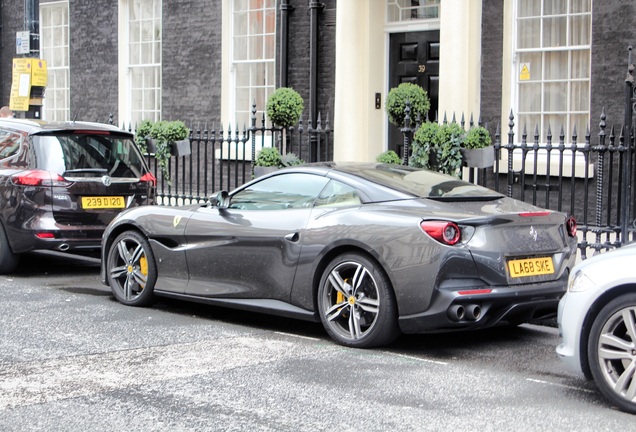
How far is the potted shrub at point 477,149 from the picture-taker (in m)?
11.2

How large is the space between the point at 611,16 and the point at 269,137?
647cm

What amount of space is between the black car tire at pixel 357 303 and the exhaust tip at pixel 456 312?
17.4 inches

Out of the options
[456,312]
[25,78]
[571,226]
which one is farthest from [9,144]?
[571,226]

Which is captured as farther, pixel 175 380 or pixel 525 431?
pixel 175 380

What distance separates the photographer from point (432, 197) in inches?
295

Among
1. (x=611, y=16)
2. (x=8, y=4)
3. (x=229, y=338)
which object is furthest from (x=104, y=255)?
(x=8, y=4)

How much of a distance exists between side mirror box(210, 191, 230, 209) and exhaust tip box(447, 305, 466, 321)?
2464mm

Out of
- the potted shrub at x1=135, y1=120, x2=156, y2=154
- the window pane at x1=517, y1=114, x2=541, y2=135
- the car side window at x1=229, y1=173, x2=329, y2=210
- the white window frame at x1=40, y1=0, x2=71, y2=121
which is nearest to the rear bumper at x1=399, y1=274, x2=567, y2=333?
the car side window at x1=229, y1=173, x2=329, y2=210

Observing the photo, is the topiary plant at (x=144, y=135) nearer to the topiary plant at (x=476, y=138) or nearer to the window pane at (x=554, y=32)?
the topiary plant at (x=476, y=138)

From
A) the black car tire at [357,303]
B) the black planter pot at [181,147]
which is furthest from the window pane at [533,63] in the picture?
the black car tire at [357,303]

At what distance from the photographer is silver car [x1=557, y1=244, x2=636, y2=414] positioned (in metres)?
5.57

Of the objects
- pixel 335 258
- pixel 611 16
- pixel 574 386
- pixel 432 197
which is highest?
pixel 611 16

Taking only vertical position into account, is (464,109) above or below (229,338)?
above

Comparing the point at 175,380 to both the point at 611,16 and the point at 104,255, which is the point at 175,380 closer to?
the point at 104,255
